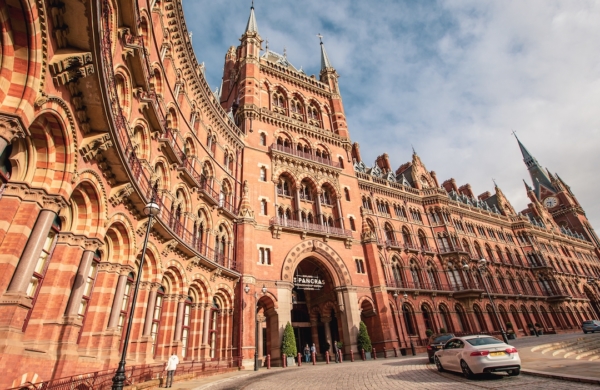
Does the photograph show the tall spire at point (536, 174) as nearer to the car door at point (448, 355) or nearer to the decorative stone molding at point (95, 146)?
the car door at point (448, 355)

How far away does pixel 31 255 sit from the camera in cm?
714

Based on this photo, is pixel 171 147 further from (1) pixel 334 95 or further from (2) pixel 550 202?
(2) pixel 550 202

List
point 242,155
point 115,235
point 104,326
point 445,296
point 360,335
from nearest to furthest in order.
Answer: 1. point 104,326
2. point 115,235
3. point 360,335
4. point 242,155
5. point 445,296

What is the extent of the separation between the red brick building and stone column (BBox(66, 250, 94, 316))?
49 millimetres

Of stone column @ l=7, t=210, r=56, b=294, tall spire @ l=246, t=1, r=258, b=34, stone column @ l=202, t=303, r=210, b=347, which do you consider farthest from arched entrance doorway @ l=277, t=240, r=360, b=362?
tall spire @ l=246, t=1, r=258, b=34

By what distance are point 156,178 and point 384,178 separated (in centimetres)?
3281

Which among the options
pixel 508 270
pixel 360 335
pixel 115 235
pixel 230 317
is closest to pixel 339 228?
pixel 360 335

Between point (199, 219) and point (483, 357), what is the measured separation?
625 inches

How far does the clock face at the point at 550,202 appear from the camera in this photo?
71188 millimetres

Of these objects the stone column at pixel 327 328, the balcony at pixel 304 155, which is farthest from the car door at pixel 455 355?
the balcony at pixel 304 155

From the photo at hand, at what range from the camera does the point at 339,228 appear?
29.2 m

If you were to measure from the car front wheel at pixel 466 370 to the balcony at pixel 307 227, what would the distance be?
17.4m

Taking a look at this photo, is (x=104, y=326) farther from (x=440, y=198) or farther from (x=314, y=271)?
(x=440, y=198)

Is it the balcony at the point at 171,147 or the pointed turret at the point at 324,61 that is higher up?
the pointed turret at the point at 324,61
